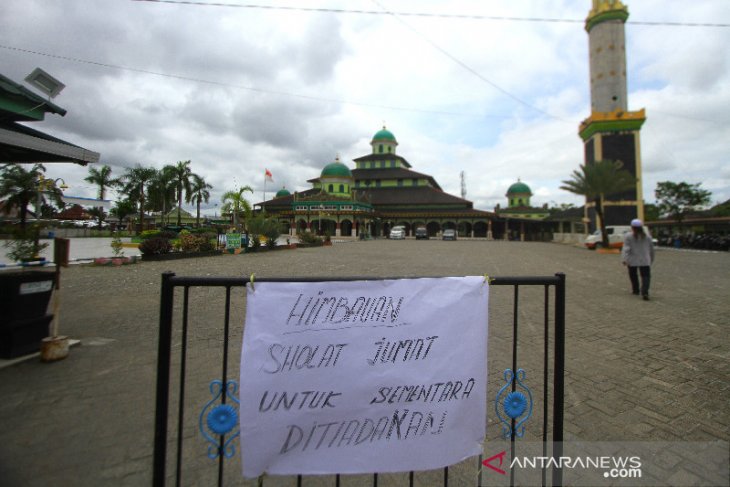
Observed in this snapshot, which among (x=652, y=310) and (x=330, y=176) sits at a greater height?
(x=330, y=176)

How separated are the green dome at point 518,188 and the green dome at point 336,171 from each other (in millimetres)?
41214

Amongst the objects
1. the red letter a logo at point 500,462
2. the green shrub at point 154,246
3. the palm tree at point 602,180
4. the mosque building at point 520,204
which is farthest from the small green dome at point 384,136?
the red letter a logo at point 500,462

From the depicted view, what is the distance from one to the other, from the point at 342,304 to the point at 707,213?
214ft

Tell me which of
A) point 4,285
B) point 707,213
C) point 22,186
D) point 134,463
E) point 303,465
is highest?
point 707,213

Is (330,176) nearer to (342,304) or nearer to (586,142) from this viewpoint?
(586,142)

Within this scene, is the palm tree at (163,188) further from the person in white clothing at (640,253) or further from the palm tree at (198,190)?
the person in white clothing at (640,253)

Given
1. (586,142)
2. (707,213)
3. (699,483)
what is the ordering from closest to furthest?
(699,483) < (586,142) < (707,213)

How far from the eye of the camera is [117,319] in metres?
5.58

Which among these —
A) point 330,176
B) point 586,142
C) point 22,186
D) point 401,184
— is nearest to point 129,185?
point 330,176

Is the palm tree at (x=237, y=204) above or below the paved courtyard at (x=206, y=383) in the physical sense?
above

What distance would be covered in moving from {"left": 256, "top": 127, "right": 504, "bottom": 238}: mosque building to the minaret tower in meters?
18.0

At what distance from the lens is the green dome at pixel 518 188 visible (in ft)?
235

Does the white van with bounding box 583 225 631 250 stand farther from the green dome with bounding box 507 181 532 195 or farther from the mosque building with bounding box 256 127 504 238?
the green dome with bounding box 507 181 532 195

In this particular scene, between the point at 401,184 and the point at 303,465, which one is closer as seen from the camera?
the point at 303,465
